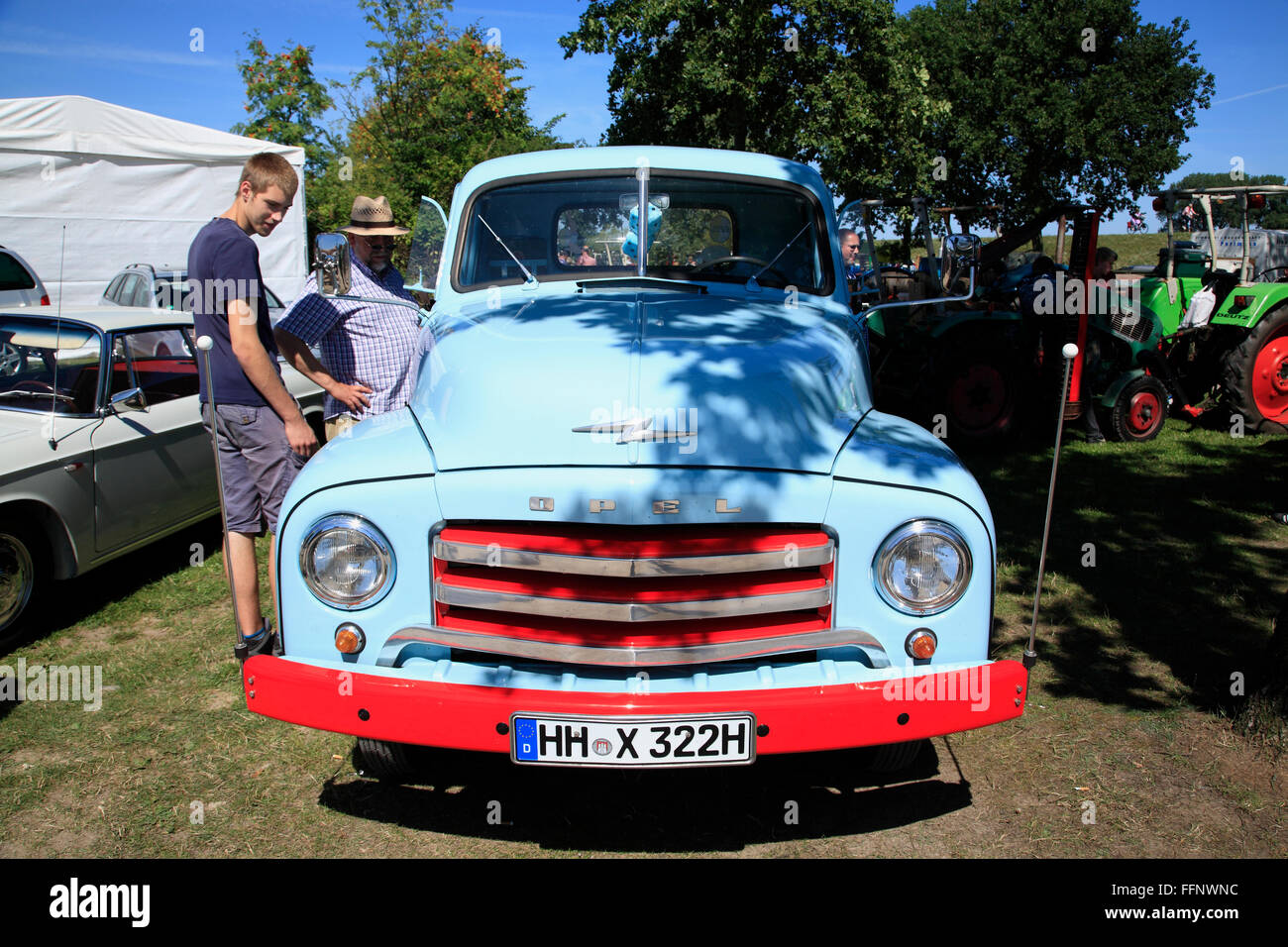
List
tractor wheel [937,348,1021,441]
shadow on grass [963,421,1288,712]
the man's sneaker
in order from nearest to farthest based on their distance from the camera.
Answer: the man's sneaker, shadow on grass [963,421,1288,712], tractor wheel [937,348,1021,441]

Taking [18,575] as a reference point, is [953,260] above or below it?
above

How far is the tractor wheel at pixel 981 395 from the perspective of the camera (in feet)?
27.5

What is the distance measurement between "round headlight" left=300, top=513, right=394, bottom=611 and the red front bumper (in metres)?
0.24

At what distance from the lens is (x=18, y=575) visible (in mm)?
4340

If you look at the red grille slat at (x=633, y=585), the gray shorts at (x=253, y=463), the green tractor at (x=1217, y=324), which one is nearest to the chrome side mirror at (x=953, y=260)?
A: the red grille slat at (x=633, y=585)

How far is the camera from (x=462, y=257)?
4.16 m

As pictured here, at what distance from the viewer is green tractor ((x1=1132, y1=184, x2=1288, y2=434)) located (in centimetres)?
888

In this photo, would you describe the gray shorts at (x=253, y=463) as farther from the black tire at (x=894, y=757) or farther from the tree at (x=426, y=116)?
the tree at (x=426, y=116)

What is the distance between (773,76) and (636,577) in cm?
1381

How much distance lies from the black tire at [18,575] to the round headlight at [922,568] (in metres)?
3.98

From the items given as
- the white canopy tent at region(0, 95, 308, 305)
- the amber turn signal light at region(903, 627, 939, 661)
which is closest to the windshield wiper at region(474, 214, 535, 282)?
the amber turn signal light at region(903, 627, 939, 661)

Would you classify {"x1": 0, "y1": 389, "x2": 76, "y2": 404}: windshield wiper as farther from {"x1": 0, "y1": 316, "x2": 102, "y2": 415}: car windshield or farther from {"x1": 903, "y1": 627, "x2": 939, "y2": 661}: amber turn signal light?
{"x1": 903, "y1": 627, "x2": 939, "y2": 661}: amber turn signal light

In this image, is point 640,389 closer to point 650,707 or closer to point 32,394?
point 650,707

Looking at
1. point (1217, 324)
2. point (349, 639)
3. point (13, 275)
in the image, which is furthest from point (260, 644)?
point (13, 275)
